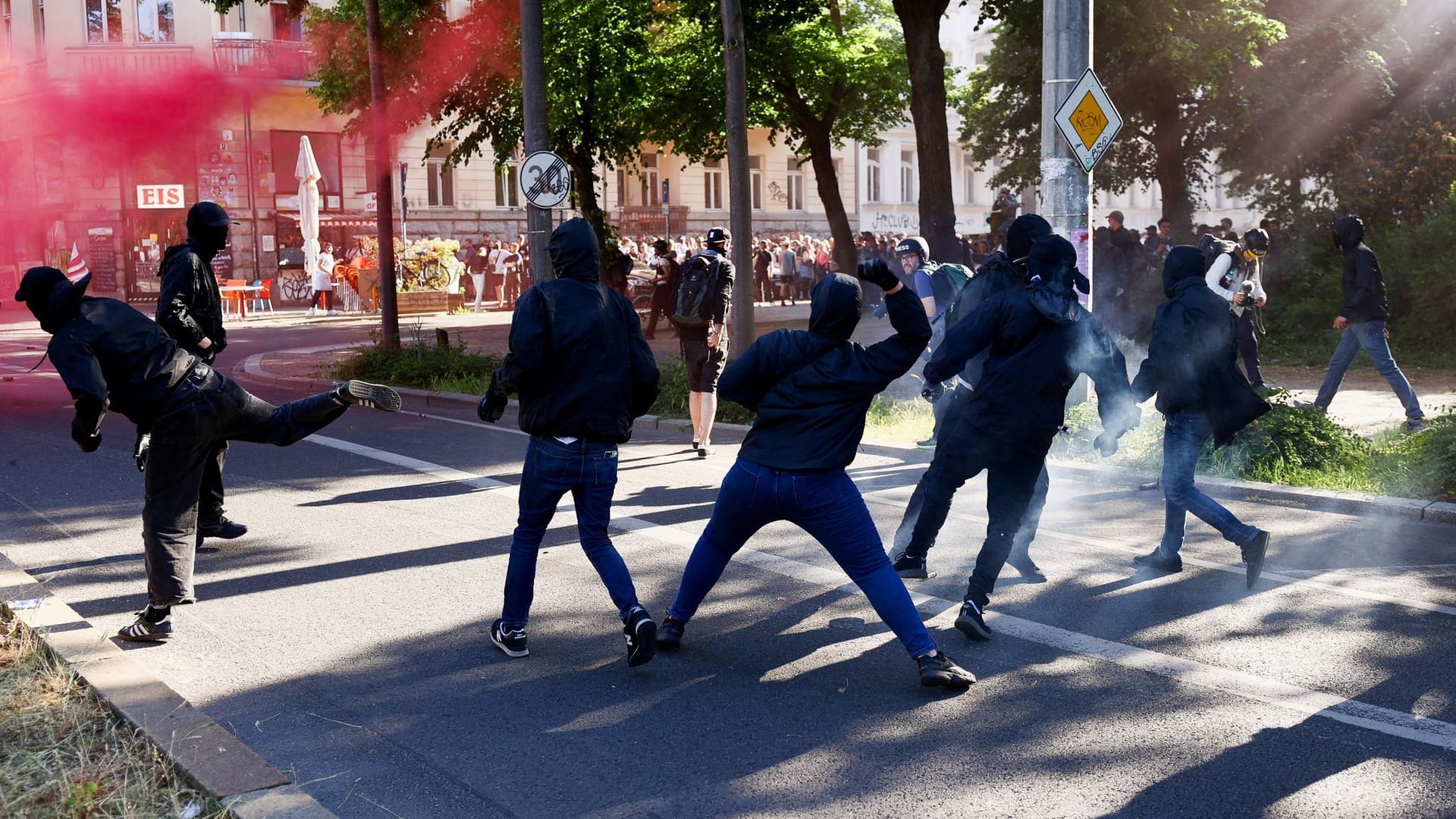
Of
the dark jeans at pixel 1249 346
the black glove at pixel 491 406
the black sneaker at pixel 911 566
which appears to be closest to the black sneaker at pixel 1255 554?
the black sneaker at pixel 911 566

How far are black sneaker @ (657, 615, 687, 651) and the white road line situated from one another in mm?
1288

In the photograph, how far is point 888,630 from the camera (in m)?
6.01

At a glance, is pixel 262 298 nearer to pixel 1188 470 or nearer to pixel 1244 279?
pixel 1244 279

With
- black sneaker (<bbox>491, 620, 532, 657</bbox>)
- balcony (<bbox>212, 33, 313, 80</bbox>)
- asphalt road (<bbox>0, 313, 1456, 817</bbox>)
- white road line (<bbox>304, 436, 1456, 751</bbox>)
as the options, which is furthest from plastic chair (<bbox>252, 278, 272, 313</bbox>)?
black sneaker (<bbox>491, 620, 532, 657</bbox>)

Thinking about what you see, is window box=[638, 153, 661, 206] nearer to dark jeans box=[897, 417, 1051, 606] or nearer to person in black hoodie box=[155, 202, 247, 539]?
person in black hoodie box=[155, 202, 247, 539]

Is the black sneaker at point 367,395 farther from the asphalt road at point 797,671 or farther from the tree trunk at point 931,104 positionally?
the tree trunk at point 931,104

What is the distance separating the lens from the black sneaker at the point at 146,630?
19.1ft

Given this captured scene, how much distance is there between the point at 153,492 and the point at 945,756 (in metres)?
3.41

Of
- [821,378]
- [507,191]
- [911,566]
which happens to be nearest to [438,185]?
Answer: [507,191]

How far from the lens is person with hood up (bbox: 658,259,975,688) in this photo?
5.02 m

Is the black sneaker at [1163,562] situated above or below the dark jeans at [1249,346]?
below

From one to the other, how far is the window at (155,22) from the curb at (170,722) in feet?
111

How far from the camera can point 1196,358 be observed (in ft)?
21.9

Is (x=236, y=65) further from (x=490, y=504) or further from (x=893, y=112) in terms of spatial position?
(x=490, y=504)
